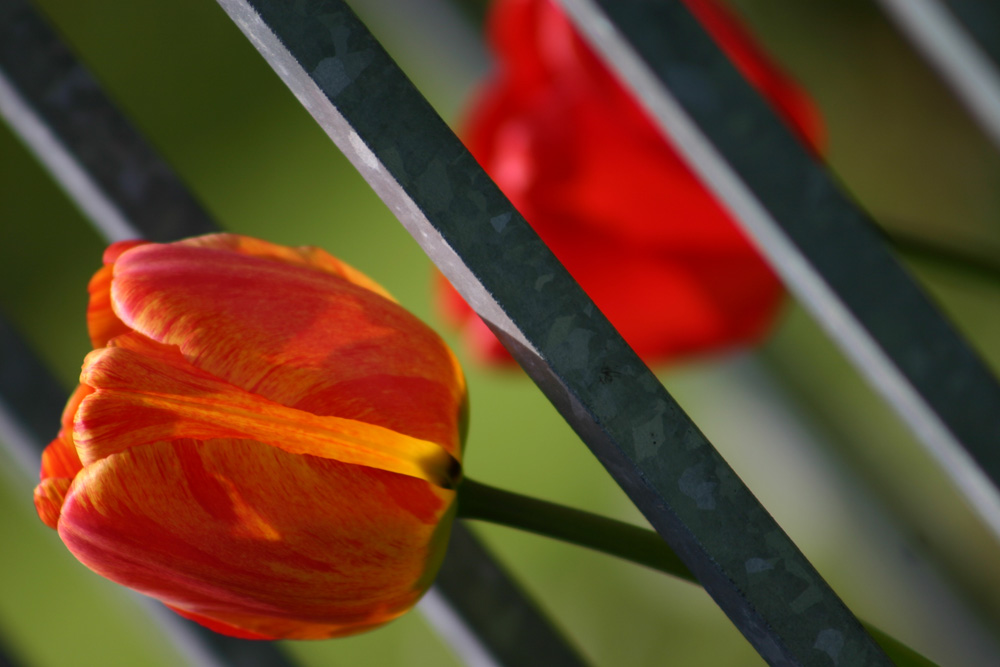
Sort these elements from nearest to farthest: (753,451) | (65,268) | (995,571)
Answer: (995,571), (753,451), (65,268)

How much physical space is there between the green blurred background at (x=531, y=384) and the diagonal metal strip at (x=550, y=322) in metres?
0.14

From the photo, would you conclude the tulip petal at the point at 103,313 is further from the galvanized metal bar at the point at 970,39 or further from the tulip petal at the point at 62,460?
the galvanized metal bar at the point at 970,39

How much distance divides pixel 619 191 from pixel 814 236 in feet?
0.29

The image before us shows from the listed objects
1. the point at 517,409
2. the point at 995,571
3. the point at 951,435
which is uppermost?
the point at 951,435

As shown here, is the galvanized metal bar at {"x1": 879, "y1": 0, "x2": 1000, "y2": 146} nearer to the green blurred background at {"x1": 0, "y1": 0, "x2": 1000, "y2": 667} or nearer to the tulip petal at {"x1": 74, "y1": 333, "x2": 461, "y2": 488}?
the green blurred background at {"x1": 0, "y1": 0, "x2": 1000, "y2": 667}

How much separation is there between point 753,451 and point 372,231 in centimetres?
32

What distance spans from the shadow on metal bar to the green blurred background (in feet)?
0.31

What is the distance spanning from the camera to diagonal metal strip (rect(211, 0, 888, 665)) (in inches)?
3.2

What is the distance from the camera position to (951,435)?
0.43 ft

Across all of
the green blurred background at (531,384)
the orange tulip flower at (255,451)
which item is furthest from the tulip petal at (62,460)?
the green blurred background at (531,384)

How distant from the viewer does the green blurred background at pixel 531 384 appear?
45 centimetres

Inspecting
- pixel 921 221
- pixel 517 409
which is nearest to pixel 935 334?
pixel 921 221

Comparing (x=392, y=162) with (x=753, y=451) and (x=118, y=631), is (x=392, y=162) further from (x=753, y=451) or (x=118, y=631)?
(x=118, y=631)

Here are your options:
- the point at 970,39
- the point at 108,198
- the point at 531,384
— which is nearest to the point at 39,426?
the point at 108,198
